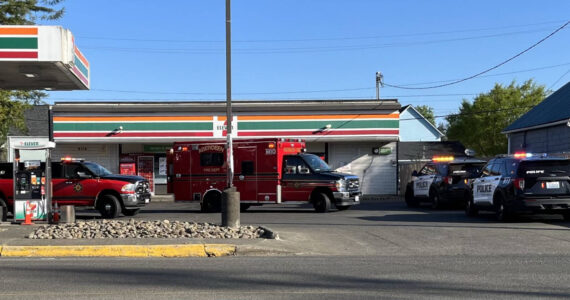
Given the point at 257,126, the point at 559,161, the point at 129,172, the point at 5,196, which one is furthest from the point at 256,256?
the point at 129,172

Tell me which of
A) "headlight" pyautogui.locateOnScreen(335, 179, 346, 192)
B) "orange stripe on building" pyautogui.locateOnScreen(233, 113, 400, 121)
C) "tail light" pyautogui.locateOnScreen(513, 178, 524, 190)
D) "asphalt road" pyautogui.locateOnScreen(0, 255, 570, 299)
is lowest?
"asphalt road" pyautogui.locateOnScreen(0, 255, 570, 299)

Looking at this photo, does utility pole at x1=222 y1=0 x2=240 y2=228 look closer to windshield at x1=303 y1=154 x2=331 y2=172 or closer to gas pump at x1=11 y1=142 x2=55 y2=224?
gas pump at x1=11 y1=142 x2=55 y2=224

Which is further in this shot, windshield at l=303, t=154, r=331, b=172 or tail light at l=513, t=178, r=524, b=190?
windshield at l=303, t=154, r=331, b=172

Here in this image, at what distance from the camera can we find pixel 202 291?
7.03 m

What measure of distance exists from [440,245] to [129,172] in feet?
70.7

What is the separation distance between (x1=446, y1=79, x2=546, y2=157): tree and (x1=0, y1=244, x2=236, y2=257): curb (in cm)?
4454

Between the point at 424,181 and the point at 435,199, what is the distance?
1.05 meters

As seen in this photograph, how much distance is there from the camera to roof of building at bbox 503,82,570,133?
2307 centimetres

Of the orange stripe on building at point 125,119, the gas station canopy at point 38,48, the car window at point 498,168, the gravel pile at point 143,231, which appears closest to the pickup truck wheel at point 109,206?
the gravel pile at point 143,231

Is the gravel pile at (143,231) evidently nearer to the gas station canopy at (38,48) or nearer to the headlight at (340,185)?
the gas station canopy at (38,48)

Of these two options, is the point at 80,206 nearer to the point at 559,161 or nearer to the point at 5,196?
the point at 5,196

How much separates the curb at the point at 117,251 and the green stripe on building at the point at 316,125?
18401 millimetres

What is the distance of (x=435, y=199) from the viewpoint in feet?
65.5

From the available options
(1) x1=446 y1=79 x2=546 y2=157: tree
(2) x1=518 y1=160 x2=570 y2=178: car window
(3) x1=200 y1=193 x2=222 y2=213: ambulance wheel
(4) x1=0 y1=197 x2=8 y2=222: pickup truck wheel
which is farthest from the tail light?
(1) x1=446 y1=79 x2=546 y2=157: tree
